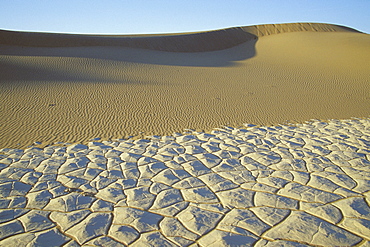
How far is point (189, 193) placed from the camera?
3.83 meters

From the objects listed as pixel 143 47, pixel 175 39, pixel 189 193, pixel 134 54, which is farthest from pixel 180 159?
pixel 175 39

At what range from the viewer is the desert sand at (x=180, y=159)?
308 cm

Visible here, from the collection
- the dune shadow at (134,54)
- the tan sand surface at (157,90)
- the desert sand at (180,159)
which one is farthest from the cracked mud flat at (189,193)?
the dune shadow at (134,54)

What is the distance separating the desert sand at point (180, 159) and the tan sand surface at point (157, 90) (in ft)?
0.23

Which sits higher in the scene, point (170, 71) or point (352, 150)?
point (170, 71)

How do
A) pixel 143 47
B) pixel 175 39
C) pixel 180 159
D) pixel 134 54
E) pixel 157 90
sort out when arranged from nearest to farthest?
pixel 180 159, pixel 157 90, pixel 134 54, pixel 143 47, pixel 175 39

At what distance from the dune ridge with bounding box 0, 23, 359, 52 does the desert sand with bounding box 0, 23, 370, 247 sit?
26.4 ft

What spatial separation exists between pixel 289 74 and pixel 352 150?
921 centimetres

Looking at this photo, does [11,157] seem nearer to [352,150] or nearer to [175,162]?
[175,162]

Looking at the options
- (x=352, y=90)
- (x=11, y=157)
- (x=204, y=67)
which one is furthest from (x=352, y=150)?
(x=204, y=67)

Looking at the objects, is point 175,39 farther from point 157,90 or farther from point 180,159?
point 180,159

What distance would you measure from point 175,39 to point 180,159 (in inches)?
787

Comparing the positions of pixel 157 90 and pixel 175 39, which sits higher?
pixel 175 39

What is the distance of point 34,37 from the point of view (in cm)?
→ 2030
